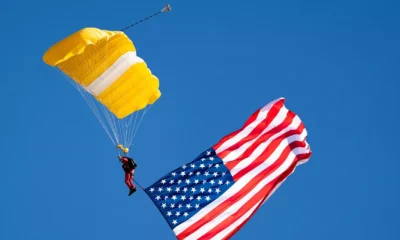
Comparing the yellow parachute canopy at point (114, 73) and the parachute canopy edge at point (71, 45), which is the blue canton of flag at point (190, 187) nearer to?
the yellow parachute canopy at point (114, 73)

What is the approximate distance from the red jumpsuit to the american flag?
722 mm

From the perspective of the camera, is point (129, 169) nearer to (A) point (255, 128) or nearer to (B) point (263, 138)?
(A) point (255, 128)

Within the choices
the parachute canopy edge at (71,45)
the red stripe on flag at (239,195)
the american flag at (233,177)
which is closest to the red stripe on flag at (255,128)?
the american flag at (233,177)

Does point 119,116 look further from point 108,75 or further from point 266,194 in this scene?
point 266,194

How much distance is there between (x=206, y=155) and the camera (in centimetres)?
3375

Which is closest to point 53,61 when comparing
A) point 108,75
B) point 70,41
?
point 70,41

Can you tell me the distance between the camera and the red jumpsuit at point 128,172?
109 feet

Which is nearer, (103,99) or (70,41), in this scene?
(70,41)

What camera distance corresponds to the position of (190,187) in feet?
109

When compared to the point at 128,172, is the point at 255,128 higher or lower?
lower

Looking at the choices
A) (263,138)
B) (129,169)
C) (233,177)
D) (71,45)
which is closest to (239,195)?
(233,177)

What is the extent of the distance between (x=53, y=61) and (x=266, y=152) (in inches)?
280

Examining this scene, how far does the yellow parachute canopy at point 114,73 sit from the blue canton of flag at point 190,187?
3.17 m

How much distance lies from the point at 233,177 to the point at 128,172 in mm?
3176
